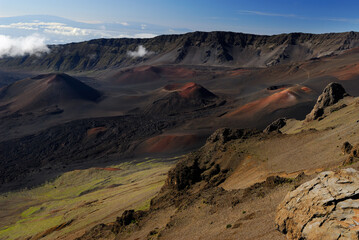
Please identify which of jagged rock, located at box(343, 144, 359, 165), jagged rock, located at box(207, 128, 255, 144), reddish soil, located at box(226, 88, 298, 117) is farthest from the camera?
reddish soil, located at box(226, 88, 298, 117)

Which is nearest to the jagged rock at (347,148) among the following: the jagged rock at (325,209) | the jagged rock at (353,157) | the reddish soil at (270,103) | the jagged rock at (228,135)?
the jagged rock at (353,157)

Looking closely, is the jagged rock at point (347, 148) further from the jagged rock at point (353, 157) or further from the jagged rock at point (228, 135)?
the jagged rock at point (228, 135)

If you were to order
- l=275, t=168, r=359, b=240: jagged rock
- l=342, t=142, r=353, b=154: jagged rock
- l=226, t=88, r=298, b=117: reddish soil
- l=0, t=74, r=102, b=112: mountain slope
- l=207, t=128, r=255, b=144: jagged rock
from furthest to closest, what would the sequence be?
1. l=0, t=74, r=102, b=112: mountain slope
2. l=226, t=88, r=298, b=117: reddish soil
3. l=207, t=128, r=255, b=144: jagged rock
4. l=342, t=142, r=353, b=154: jagged rock
5. l=275, t=168, r=359, b=240: jagged rock

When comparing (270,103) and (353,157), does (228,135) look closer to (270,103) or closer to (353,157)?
(353,157)

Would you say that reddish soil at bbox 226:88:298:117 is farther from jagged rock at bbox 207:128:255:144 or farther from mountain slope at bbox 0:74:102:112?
mountain slope at bbox 0:74:102:112

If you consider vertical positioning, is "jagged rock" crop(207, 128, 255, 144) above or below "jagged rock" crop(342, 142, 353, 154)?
below

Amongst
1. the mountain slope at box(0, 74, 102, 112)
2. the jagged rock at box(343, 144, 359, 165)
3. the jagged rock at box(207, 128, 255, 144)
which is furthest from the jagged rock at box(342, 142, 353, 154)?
the mountain slope at box(0, 74, 102, 112)

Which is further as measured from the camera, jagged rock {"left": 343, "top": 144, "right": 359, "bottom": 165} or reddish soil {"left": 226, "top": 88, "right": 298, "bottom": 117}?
reddish soil {"left": 226, "top": 88, "right": 298, "bottom": 117}

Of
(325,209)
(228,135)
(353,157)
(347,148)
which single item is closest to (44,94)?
(228,135)

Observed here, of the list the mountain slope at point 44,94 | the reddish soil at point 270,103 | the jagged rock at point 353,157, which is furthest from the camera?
the mountain slope at point 44,94
